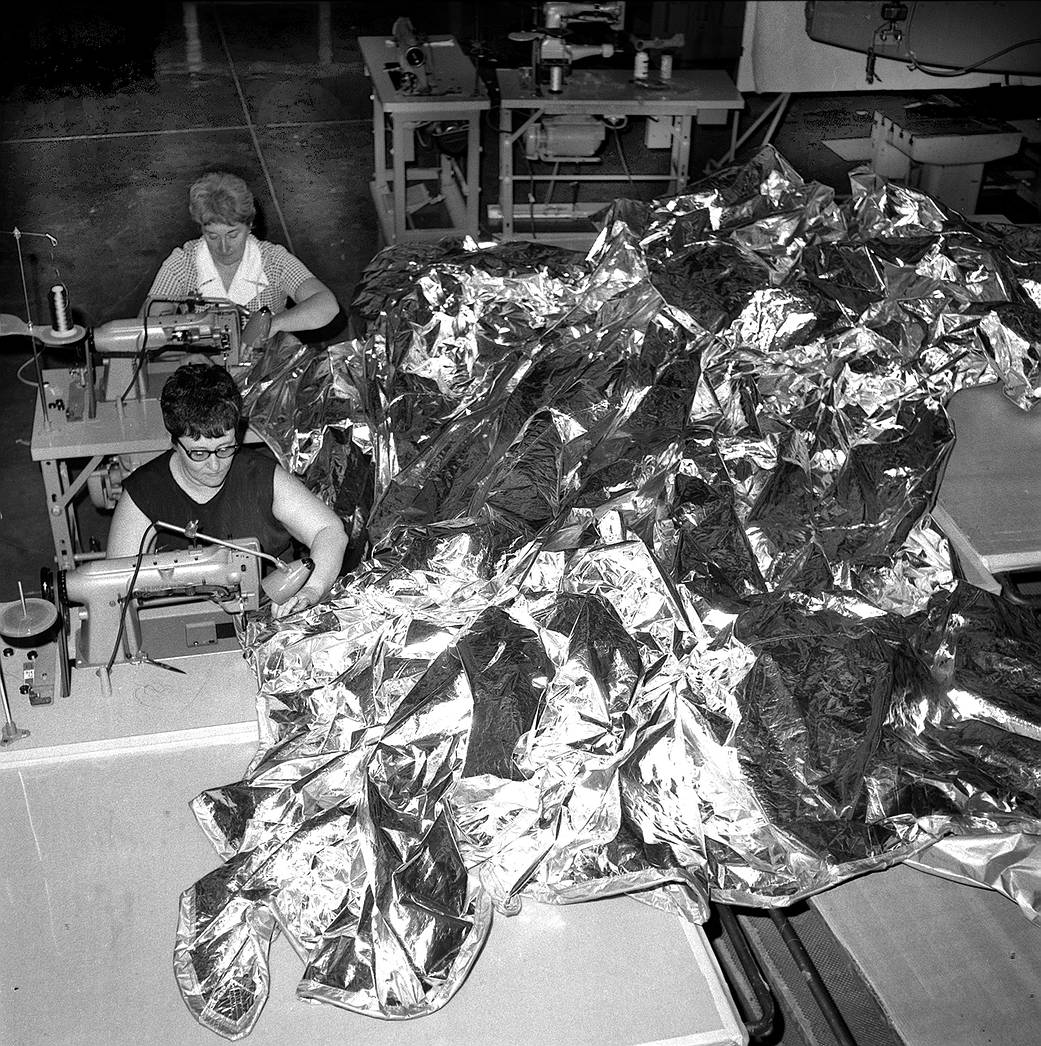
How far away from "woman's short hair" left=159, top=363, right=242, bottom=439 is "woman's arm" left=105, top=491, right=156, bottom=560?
174 millimetres

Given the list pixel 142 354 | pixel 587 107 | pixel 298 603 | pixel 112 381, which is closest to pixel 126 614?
pixel 298 603

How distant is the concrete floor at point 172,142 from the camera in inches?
185

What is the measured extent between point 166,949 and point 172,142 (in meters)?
5.48

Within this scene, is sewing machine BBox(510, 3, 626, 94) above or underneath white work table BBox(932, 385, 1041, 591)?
above

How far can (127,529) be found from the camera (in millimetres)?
2186

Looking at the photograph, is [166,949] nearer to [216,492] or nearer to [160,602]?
[160,602]

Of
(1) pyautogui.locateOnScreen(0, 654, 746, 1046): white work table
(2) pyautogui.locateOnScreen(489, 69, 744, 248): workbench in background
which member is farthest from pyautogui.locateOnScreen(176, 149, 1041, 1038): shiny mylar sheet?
(2) pyautogui.locateOnScreen(489, 69, 744, 248): workbench in background

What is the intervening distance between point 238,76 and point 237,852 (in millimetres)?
6458

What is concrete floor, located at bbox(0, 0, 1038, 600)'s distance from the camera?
469 centimetres

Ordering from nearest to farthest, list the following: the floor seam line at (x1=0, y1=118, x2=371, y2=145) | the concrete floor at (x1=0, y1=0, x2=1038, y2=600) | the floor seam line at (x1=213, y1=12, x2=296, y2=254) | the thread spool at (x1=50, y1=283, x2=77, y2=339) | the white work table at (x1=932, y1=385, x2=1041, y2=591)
→ the white work table at (x1=932, y1=385, x2=1041, y2=591), the thread spool at (x1=50, y1=283, x2=77, y2=339), the concrete floor at (x1=0, y1=0, x2=1038, y2=600), the floor seam line at (x1=213, y1=12, x2=296, y2=254), the floor seam line at (x1=0, y1=118, x2=371, y2=145)

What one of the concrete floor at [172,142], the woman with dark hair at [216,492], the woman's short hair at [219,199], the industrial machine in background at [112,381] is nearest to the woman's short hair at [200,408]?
the woman with dark hair at [216,492]

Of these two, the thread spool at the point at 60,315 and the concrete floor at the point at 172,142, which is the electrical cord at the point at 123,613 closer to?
the thread spool at the point at 60,315

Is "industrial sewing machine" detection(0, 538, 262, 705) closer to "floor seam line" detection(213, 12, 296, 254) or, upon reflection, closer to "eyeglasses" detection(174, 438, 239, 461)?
"eyeglasses" detection(174, 438, 239, 461)

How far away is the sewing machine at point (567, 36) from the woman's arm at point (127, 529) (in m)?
3.11
